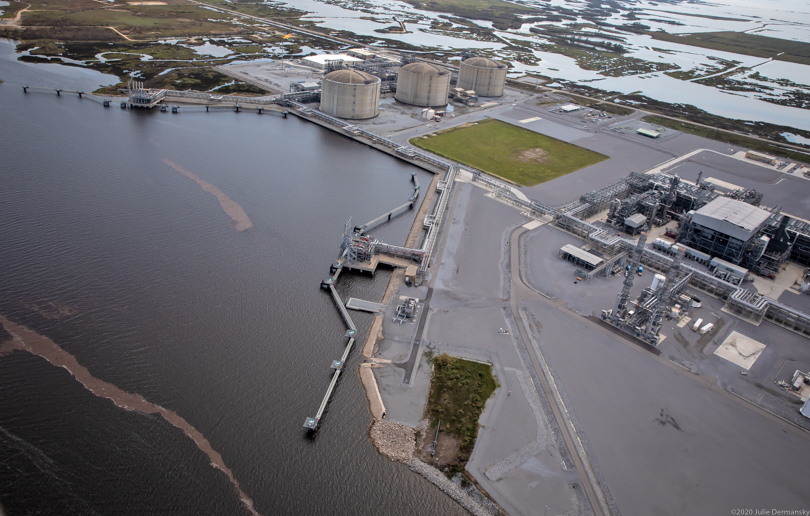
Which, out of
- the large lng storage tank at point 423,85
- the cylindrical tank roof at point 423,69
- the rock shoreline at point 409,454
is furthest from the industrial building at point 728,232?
the cylindrical tank roof at point 423,69

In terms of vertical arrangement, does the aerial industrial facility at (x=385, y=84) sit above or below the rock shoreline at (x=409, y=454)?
above

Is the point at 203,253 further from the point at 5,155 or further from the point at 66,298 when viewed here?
the point at 5,155

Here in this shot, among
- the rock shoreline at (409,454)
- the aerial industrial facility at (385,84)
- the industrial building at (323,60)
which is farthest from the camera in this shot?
the industrial building at (323,60)

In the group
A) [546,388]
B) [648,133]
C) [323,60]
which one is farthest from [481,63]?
[546,388]

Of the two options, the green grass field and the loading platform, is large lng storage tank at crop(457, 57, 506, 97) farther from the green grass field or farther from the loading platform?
the loading platform

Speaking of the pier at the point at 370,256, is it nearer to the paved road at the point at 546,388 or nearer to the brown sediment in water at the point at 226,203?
the paved road at the point at 546,388

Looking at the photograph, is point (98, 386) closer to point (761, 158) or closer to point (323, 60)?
point (323, 60)
